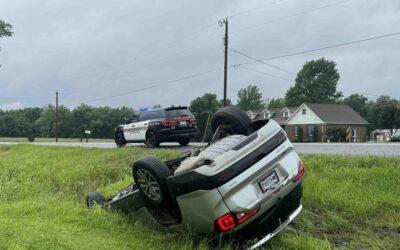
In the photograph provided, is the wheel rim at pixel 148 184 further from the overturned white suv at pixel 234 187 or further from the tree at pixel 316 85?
the tree at pixel 316 85

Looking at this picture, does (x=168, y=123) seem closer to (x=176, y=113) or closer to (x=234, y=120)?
Answer: (x=176, y=113)

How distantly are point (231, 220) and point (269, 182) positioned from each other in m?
0.54

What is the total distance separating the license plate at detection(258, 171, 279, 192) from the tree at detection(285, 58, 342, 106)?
285 feet

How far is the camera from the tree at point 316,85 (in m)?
90.4

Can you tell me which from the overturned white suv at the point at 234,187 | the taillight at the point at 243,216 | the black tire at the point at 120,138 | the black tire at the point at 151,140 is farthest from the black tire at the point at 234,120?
the black tire at the point at 120,138

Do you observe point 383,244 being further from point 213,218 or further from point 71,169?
point 71,169

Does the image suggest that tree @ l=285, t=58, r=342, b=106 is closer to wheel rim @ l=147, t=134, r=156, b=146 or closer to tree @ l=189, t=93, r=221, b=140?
tree @ l=189, t=93, r=221, b=140

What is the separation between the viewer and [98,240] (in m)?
4.84

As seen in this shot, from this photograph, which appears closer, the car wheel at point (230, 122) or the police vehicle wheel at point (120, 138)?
the car wheel at point (230, 122)

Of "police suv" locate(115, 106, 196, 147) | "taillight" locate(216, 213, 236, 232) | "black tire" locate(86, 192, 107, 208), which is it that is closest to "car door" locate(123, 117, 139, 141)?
"police suv" locate(115, 106, 196, 147)

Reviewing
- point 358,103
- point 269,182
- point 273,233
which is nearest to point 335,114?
point 358,103

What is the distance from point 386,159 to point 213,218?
5.35 m

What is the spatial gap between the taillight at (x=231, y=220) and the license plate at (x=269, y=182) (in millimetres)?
274

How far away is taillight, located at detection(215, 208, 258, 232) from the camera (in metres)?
4.27
